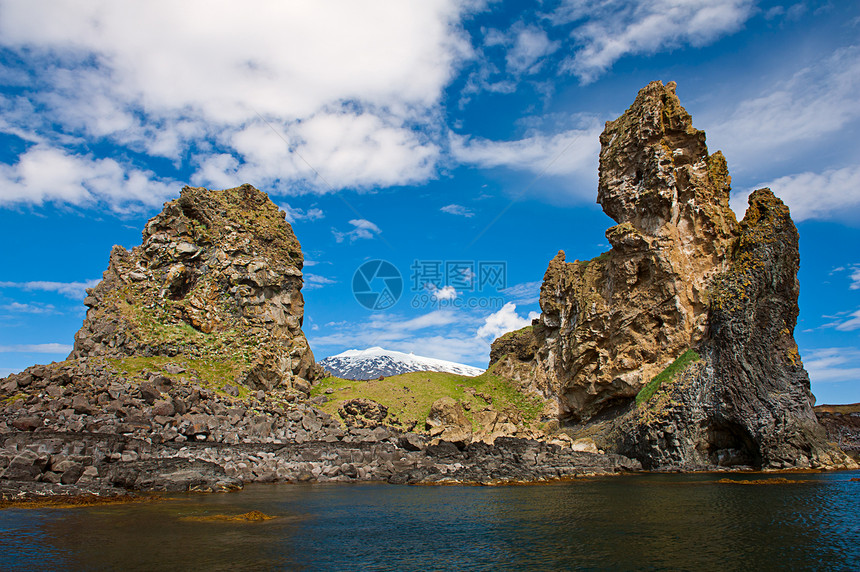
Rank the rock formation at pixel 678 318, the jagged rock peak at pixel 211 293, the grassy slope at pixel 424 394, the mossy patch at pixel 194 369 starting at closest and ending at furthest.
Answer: the rock formation at pixel 678 318 → the mossy patch at pixel 194 369 → the jagged rock peak at pixel 211 293 → the grassy slope at pixel 424 394

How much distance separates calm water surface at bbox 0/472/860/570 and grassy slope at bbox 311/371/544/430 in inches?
1098

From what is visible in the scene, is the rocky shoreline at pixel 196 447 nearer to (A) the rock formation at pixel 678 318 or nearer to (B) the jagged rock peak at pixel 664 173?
(A) the rock formation at pixel 678 318

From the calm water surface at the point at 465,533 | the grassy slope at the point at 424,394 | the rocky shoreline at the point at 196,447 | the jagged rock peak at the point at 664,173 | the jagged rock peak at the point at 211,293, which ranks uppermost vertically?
the jagged rock peak at the point at 664,173

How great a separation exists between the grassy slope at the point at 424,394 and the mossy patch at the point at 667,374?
16943mm

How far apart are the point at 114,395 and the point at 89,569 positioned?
101 feet

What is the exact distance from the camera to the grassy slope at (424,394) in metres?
58.3

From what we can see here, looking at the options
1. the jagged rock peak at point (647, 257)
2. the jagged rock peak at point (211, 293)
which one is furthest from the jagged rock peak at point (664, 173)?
the jagged rock peak at point (211, 293)

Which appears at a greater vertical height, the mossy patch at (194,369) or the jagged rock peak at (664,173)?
the jagged rock peak at (664,173)

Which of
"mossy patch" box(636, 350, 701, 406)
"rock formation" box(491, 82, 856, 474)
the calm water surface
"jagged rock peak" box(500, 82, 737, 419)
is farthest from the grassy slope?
the calm water surface

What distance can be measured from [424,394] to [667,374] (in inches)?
1153

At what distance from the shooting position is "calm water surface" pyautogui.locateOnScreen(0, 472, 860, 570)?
48.2 ft

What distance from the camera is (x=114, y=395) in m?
39.7

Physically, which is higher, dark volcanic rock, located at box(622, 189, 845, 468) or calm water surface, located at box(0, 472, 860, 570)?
dark volcanic rock, located at box(622, 189, 845, 468)

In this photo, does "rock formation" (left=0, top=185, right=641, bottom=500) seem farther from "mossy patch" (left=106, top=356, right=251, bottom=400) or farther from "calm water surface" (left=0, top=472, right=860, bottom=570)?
"calm water surface" (left=0, top=472, right=860, bottom=570)
